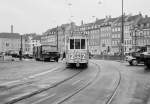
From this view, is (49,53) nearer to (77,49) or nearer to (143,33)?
(77,49)

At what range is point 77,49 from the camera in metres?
27.5

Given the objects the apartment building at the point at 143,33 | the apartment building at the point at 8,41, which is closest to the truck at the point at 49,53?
the apartment building at the point at 143,33

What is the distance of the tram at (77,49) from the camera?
27.3m

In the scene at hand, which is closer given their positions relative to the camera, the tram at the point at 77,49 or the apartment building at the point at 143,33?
the tram at the point at 77,49

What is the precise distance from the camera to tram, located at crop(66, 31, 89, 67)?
89.6 ft

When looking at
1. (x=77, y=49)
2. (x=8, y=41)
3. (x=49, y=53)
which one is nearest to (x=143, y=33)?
(x=49, y=53)

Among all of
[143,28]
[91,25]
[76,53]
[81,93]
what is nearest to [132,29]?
[143,28]

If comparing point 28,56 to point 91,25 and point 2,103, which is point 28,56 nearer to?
point 2,103

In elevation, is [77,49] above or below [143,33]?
below

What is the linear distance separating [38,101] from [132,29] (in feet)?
351

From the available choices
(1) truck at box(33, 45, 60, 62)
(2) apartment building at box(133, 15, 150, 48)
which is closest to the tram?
(1) truck at box(33, 45, 60, 62)

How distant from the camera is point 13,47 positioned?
164 metres

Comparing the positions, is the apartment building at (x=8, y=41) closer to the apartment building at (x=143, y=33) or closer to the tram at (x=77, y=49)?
the apartment building at (x=143, y=33)

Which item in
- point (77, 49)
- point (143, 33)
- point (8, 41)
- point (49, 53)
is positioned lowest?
point (49, 53)
